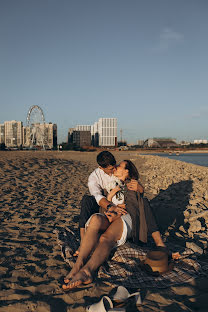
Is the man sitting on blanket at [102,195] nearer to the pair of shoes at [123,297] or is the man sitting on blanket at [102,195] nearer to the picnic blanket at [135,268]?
the picnic blanket at [135,268]

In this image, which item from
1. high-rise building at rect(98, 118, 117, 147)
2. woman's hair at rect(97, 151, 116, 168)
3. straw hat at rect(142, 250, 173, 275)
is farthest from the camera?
high-rise building at rect(98, 118, 117, 147)

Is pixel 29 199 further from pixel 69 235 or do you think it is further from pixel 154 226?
pixel 154 226

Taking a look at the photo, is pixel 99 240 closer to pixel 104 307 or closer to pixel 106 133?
pixel 104 307

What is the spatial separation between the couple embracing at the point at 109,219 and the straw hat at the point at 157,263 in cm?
32

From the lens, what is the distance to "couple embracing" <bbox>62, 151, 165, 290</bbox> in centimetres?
268

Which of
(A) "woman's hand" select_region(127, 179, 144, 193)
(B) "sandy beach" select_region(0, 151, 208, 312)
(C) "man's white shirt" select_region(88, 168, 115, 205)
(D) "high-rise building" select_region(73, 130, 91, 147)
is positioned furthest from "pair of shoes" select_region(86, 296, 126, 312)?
(D) "high-rise building" select_region(73, 130, 91, 147)

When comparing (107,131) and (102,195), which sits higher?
(107,131)

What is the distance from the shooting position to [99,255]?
2723mm

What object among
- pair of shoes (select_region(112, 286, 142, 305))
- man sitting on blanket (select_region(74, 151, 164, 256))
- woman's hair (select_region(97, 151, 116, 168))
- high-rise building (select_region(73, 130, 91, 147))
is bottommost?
pair of shoes (select_region(112, 286, 142, 305))

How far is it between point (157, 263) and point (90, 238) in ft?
2.52

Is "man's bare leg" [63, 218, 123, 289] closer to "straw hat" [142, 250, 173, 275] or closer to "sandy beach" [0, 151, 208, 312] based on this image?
"sandy beach" [0, 151, 208, 312]

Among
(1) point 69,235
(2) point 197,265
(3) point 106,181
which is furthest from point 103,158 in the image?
(2) point 197,265

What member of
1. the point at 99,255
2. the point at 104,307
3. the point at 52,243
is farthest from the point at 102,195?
the point at 104,307

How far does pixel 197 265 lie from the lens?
300 centimetres
